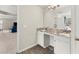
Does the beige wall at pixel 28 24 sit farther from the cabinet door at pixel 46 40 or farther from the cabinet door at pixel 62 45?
the cabinet door at pixel 62 45

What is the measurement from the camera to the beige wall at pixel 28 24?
12.8 feet

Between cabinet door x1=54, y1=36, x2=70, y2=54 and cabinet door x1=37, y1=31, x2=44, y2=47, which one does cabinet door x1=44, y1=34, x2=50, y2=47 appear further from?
cabinet door x1=54, y1=36, x2=70, y2=54

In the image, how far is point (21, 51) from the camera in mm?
3916

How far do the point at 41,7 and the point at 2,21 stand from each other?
837 centimetres

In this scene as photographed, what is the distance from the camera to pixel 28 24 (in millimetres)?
4492

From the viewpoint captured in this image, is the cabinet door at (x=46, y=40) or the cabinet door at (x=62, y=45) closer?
the cabinet door at (x=62, y=45)

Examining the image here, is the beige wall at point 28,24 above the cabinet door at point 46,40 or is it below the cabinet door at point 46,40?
above

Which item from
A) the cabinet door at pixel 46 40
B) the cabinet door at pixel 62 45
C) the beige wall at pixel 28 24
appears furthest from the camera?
the cabinet door at pixel 46 40

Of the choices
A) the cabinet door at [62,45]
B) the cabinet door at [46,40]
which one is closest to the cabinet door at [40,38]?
the cabinet door at [46,40]

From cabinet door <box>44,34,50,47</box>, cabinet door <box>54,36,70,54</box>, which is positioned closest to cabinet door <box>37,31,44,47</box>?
cabinet door <box>44,34,50,47</box>

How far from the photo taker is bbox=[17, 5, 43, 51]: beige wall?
3.91 m

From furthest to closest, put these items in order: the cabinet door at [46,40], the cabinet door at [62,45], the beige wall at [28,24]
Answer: the cabinet door at [46,40] → the beige wall at [28,24] → the cabinet door at [62,45]

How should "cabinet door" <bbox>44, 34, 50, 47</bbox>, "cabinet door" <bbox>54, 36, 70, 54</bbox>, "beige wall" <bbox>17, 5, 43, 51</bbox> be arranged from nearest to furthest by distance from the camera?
"cabinet door" <bbox>54, 36, 70, 54</bbox>, "beige wall" <bbox>17, 5, 43, 51</bbox>, "cabinet door" <bbox>44, 34, 50, 47</bbox>
